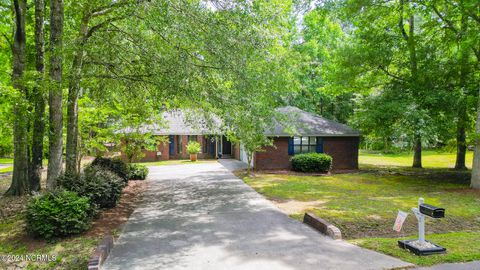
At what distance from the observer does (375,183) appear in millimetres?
14945

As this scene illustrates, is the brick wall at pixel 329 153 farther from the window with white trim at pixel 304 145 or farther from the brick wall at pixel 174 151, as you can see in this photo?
the brick wall at pixel 174 151

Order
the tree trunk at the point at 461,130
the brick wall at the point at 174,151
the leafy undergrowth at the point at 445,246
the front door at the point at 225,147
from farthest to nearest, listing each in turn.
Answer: the front door at the point at 225,147 → the brick wall at the point at 174,151 → the tree trunk at the point at 461,130 → the leafy undergrowth at the point at 445,246

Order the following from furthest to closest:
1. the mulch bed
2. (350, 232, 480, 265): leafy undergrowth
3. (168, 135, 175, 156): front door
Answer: (168, 135, 175, 156): front door
the mulch bed
(350, 232, 480, 265): leafy undergrowth

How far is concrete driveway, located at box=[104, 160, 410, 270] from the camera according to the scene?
577 cm

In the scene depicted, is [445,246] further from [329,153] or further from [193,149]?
[193,149]

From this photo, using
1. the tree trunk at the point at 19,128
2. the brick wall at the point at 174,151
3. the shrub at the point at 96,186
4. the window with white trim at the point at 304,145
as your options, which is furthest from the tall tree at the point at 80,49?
the brick wall at the point at 174,151

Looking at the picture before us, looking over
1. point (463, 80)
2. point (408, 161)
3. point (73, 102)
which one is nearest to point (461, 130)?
point (463, 80)

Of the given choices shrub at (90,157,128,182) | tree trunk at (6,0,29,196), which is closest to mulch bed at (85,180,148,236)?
shrub at (90,157,128,182)

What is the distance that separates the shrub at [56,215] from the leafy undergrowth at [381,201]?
17.8ft

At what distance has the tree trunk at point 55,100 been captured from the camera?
8.59m

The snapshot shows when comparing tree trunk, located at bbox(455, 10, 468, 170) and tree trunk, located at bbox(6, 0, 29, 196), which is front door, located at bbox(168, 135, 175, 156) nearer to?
tree trunk, located at bbox(6, 0, 29, 196)

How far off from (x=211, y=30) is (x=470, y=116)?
48.9 ft

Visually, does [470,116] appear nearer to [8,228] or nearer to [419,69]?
[419,69]

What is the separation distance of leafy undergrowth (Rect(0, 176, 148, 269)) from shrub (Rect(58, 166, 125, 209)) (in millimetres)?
359
